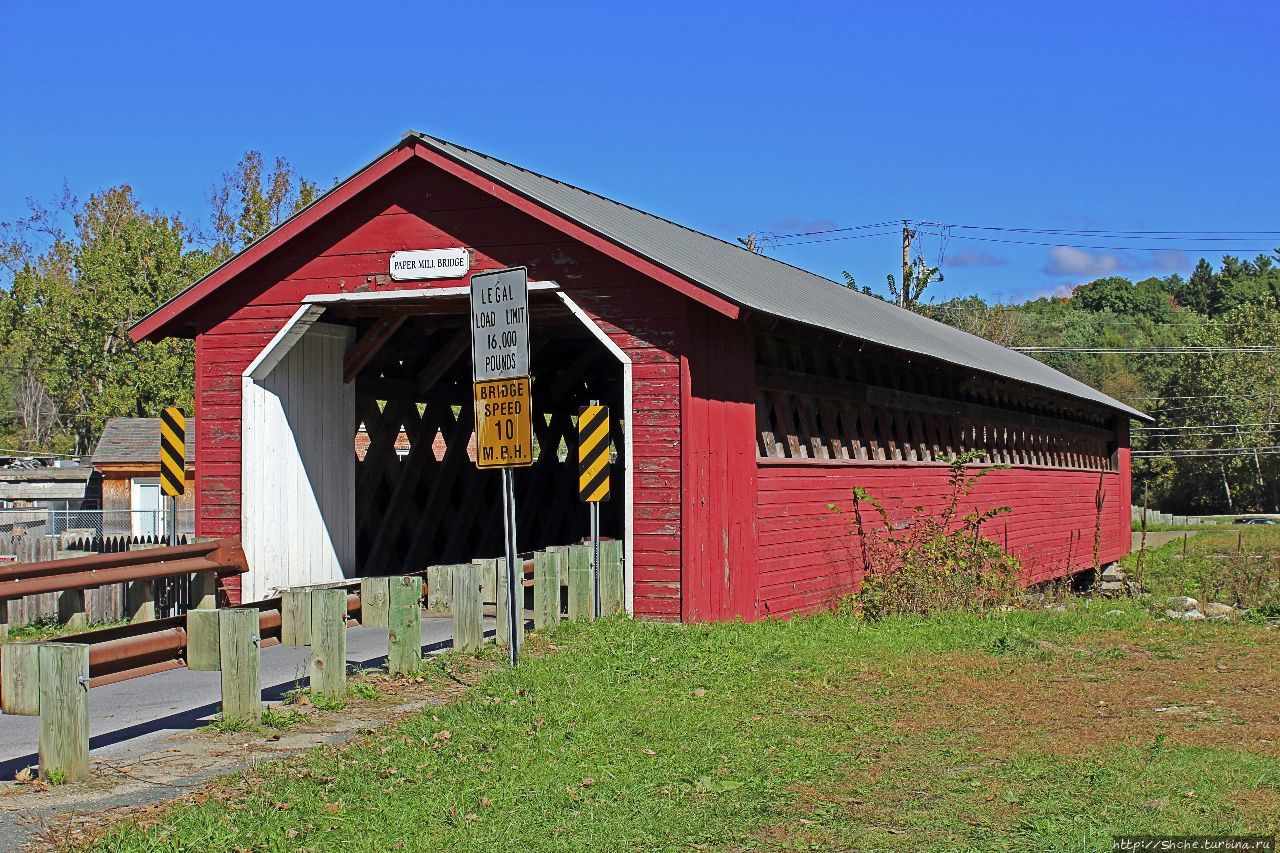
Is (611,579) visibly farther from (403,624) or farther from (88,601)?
(88,601)

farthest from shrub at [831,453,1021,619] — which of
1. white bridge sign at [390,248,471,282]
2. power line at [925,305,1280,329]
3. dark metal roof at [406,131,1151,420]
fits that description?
power line at [925,305,1280,329]

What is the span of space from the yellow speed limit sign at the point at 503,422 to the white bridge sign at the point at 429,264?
3.87m

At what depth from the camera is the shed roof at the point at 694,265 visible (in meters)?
12.4

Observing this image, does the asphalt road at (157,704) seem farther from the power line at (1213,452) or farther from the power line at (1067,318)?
the power line at (1213,452)

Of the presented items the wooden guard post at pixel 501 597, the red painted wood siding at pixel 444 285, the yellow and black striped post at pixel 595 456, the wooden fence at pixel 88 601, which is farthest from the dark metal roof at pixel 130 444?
the wooden guard post at pixel 501 597

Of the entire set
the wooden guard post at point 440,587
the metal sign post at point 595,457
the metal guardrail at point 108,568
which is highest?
the metal sign post at point 595,457

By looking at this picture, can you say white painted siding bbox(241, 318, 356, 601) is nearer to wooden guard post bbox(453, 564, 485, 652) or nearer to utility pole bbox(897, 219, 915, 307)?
wooden guard post bbox(453, 564, 485, 652)

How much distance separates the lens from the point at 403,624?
30.1 ft

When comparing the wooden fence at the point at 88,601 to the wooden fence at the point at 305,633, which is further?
the wooden fence at the point at 88,601

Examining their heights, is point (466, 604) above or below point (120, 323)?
below

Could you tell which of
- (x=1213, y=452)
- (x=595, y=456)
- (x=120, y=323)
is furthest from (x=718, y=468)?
(x=1213, y=452)

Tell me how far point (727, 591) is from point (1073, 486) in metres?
15.5

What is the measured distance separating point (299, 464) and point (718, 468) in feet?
15.0

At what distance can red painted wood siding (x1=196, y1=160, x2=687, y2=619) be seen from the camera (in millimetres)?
12250
